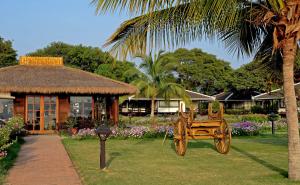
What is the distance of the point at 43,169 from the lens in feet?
32.4

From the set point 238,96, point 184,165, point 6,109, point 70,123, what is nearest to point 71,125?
point 70,123

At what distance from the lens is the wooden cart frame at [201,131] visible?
12016mm

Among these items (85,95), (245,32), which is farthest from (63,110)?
(245,32)

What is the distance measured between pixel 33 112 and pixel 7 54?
2875cm

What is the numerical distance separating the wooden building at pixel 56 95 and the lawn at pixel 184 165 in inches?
298

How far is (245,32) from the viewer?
30.2ft

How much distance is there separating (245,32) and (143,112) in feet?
135

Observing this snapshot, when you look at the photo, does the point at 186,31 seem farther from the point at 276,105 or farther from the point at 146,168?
the point at 276,105

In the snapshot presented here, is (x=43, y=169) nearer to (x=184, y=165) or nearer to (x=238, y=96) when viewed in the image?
(x=184, y=165)

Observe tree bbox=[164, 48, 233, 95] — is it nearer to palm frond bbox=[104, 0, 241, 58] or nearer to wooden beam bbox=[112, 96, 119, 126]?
wooden beam bbox=[112, 96, 119, 126]

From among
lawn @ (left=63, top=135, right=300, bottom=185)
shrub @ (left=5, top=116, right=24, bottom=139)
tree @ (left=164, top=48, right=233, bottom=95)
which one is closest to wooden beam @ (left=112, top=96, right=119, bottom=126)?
shrub @ (left=5, top=116, right=24, bottom=139)

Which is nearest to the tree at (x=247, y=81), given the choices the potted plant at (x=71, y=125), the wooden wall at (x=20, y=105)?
the potted plant at (x=71, y=125)

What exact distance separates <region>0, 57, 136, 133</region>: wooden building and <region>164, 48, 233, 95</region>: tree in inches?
1485

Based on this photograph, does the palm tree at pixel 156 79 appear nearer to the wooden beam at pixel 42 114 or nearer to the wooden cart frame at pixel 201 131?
the wooden beam at pixel 42 114
